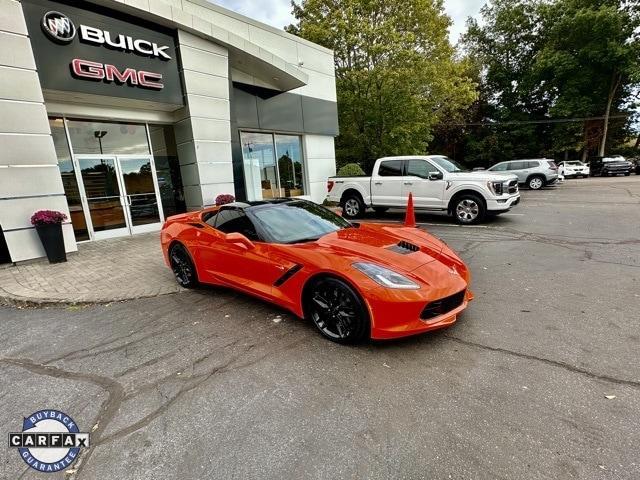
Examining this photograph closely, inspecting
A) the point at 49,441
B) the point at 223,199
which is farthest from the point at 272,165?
the point at 49,441

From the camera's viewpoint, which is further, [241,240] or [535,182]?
[535,182]

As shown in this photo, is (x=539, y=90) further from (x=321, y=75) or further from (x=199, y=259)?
(x=199, y=259)

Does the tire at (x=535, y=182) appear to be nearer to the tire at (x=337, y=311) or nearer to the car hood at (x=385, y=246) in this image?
the car hood at (x=385, y=246)

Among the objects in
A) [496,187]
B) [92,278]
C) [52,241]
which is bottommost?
[92,278]

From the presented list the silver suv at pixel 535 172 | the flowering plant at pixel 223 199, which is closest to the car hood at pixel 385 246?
the flowering plant at pixel 223 199

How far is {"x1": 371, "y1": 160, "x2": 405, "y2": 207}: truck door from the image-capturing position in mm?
9945

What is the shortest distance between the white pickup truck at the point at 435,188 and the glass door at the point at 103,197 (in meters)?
6.79

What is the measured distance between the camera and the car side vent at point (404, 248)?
3.46 m

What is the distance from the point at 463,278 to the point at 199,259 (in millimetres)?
3347

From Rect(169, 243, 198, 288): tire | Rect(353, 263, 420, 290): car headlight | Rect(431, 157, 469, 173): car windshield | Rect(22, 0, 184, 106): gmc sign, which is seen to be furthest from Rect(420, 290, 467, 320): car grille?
Rect(22, 0, 184, 106): gmc sign

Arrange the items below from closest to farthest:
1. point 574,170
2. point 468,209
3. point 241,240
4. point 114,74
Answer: point 241,240
point 114,74
point 468,209
point 574,170

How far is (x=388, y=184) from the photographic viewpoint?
1012 centimetres

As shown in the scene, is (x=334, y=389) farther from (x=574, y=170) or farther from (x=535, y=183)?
(x=574, y=170)

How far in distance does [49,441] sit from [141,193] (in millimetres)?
8665
